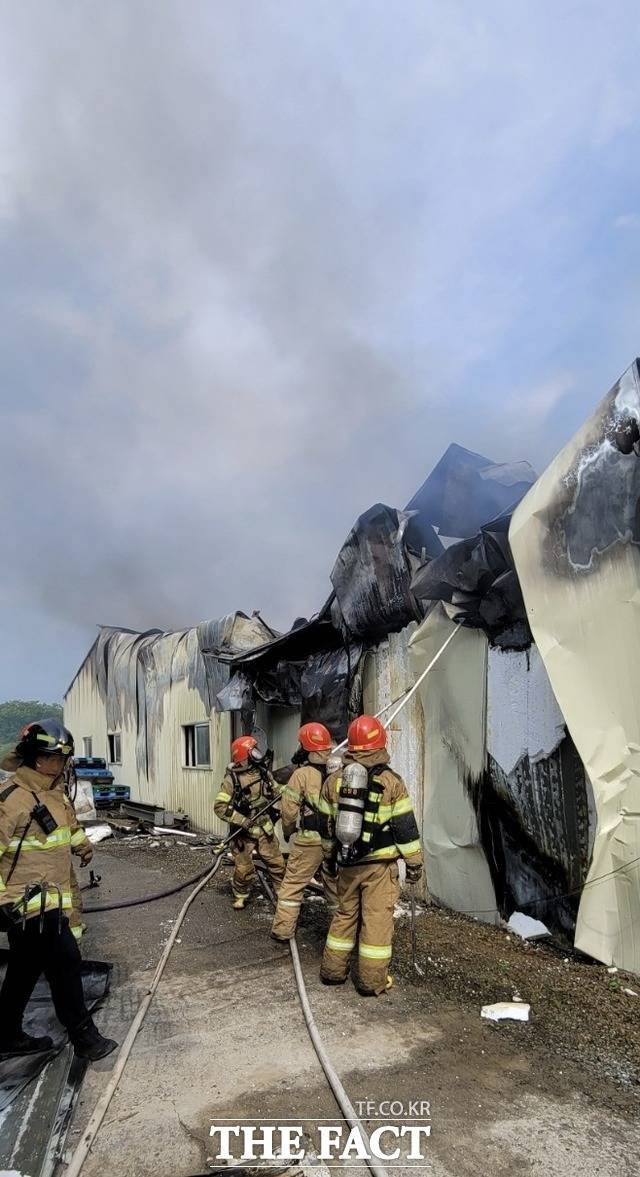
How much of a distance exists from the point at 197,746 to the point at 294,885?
7569 mm

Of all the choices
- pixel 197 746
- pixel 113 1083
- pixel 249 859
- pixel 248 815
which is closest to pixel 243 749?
pixel 248 815

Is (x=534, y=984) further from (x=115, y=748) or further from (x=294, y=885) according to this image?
(x=115, y=748)

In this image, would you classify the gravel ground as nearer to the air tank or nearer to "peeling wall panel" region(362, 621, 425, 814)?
the air tank

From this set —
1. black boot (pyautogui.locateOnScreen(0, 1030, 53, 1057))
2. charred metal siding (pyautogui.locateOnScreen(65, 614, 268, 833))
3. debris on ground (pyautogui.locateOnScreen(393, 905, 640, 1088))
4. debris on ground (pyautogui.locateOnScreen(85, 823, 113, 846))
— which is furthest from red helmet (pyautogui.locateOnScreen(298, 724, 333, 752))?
debris on ground (pyautogui.locateOnScreen(85, 823, 113, 846))

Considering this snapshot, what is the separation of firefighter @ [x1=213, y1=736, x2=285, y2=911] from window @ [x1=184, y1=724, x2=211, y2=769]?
5130 mm

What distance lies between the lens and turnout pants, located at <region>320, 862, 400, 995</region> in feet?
12.9

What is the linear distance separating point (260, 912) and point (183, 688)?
7209mm

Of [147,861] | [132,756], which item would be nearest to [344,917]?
[147,861]

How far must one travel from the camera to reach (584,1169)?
2.29 meters

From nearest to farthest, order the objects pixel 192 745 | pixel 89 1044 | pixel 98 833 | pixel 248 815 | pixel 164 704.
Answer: pixel 89 1044
pixel 248 815
pixel 98 833
pixel 192 745
pixel 164 704

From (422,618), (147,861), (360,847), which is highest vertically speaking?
(422,618)

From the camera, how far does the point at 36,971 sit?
3246 millimetres

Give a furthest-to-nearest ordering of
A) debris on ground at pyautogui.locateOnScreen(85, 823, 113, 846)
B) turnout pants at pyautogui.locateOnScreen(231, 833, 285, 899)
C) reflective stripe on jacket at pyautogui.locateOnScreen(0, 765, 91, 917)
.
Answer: debris on ground at pyautogui.locateOnScreen(85, 823, 113, 846), turnout pants at pyautogui.locateOnScreen(231, 833, 285, 899), reflective stripe on jacket at pyautogui.locateOnScreen(0, 765, 91, 917)

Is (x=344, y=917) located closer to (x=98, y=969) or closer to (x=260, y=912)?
(x=98, y=969)
